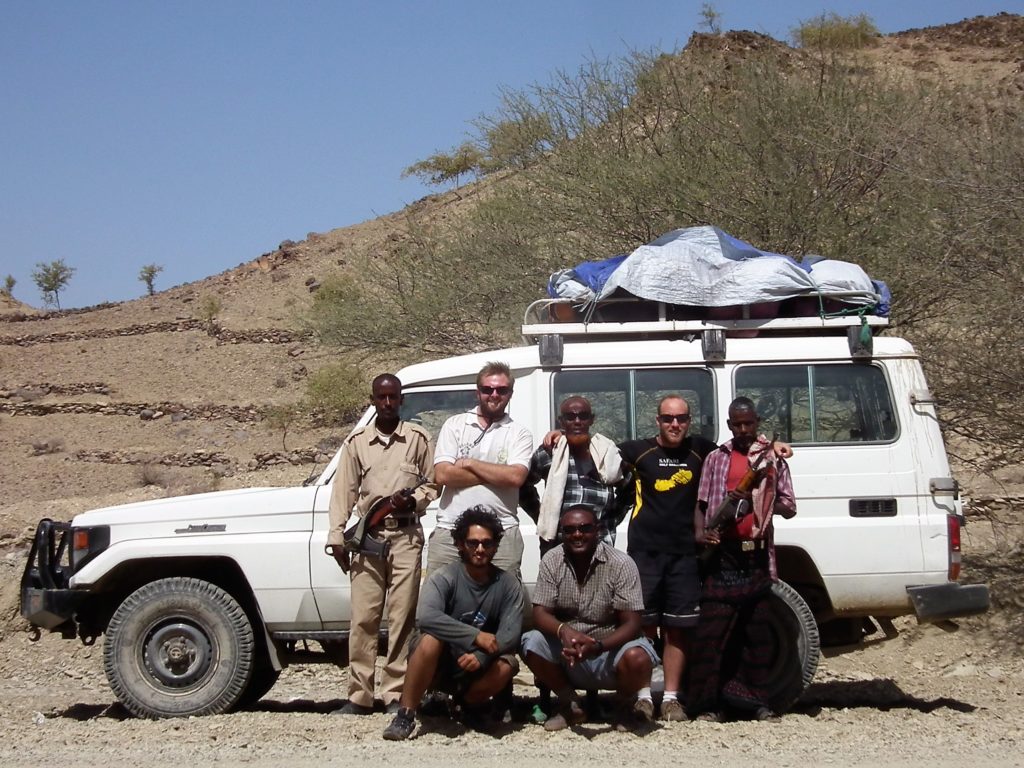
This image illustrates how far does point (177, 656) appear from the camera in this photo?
6.36m

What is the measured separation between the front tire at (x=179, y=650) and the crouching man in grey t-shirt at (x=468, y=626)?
119 centimetres

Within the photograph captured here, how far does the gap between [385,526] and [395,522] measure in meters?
0.06

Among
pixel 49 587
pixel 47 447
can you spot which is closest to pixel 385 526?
pixel 49 587

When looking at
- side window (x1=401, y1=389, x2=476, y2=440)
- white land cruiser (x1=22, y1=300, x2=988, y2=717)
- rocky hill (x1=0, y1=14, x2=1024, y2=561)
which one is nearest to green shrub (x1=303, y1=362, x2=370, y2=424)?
rocky hill (x1=0, y1=14, x2=1024, y2=561)

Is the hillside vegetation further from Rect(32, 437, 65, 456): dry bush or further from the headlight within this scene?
Rect(32, 437, 65, 456): dry bush

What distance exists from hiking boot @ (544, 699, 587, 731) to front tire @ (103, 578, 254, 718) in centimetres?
177

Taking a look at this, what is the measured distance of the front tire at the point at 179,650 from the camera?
6.32 metres

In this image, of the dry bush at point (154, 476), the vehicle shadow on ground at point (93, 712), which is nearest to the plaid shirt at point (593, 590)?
the vehicle shadow on ground at point (93, 712)

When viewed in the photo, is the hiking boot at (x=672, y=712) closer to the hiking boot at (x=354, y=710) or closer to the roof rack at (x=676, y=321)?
the hiking boot at (x=354, y=710)

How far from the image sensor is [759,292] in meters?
6.44

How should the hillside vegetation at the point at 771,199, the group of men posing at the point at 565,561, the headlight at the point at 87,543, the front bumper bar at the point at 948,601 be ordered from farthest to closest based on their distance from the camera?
the hillside vegetation at the point at 771,199 < the headlight at the point at 87,543 < the front bumper bar at the point at 948,601 < the group of men posing at the point at 565,561

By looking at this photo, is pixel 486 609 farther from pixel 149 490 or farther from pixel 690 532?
pixel 149 490

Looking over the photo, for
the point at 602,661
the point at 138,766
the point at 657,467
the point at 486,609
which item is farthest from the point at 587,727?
the point at 138,766

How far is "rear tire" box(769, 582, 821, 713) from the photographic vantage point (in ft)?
19.9
